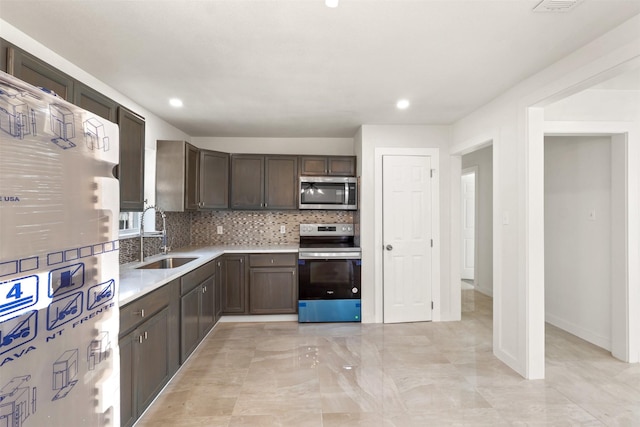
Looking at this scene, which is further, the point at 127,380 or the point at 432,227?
the point at 432,227

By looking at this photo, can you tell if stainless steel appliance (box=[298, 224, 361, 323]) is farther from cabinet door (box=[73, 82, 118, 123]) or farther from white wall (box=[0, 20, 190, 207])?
cabinet door (box=[73, 82, 118, 123])

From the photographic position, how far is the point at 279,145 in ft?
14.7

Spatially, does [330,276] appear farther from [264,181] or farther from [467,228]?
[467,228]

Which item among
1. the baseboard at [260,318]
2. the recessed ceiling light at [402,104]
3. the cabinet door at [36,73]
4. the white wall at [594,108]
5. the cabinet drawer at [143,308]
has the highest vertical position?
the recessed ceiling light at [402,104]

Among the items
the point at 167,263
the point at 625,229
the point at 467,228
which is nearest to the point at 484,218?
the point at 467,228

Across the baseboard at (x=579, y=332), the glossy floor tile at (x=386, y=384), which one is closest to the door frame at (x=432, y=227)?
the glossy floor tile at (x=386, y=384)

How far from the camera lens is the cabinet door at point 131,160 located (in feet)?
6.59

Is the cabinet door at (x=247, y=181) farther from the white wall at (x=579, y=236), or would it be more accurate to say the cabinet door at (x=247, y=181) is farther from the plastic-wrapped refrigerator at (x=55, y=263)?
the white wall at (x=579, y=236)

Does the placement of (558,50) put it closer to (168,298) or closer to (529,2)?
(529,2)

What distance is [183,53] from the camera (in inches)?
80.9

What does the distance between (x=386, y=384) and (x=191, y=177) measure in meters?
2.92

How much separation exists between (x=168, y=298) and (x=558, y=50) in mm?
3137

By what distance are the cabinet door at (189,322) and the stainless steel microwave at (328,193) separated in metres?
1.74

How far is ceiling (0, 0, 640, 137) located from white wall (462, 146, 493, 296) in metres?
2.11
